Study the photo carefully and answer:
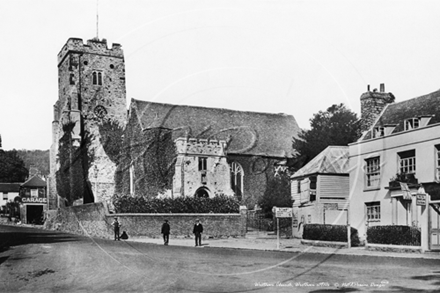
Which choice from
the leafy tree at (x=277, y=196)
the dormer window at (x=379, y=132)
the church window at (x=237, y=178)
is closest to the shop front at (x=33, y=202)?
the church window at (x=237, y=178)

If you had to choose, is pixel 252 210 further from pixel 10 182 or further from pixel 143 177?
pixel 10 182

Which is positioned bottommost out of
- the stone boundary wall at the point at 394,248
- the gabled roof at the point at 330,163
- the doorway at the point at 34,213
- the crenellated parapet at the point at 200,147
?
the doorway at the point at 34,213

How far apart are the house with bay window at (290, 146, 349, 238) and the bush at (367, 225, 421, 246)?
8.57 m

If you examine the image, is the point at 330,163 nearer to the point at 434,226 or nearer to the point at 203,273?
the point at 434,226

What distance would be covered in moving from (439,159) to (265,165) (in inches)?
1181

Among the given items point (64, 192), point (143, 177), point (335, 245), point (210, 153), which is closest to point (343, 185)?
point (335, 245)

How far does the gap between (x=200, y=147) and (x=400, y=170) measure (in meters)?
22.1

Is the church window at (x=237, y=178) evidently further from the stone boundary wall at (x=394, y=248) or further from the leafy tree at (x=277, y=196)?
the stone boundary wall at (x=394, y=248)

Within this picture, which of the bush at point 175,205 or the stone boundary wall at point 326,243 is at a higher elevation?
the bush at point 175,205

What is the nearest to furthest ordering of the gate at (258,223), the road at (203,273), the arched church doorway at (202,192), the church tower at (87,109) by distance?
1. the road at (203,273)
2. the gate at (258,223)
3. the arched church doorway at (202,192)
4. the church tower at (87,109)

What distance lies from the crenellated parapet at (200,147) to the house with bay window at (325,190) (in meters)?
12.1

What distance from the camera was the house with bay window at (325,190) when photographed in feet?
118

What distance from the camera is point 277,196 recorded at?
47.3 meters

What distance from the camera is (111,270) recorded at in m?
17.0
